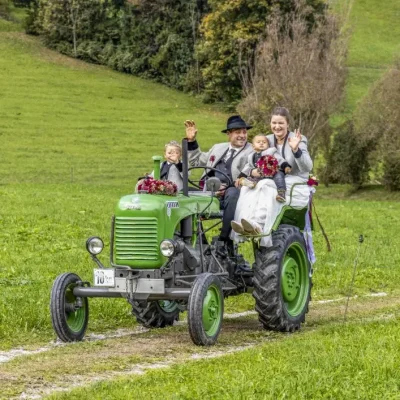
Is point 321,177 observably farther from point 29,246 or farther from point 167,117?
point 29,246

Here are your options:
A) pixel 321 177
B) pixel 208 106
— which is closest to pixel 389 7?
pixel 208 106

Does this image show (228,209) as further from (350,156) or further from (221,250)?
(350,156)

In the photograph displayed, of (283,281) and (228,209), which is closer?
(283,281)

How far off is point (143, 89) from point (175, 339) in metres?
64.9

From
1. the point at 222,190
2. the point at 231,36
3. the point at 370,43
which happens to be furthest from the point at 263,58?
the point at 222,190

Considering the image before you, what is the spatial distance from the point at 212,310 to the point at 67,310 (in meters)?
1.61

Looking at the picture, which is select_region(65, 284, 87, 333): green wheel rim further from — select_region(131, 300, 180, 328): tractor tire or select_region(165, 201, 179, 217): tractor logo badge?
select_region(165, 201, 179, 217): tractor logo badge

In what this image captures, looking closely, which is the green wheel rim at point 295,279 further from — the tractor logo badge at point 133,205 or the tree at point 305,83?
the tree at point 305,83

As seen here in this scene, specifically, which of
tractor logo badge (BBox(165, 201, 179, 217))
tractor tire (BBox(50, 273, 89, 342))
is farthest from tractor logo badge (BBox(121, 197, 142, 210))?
tractor tire (BBox(50, 273, 89, 342))

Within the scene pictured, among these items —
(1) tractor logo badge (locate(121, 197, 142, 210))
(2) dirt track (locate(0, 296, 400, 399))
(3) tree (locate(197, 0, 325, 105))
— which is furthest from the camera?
(3) tree (locate(197, 0, 325, 105))

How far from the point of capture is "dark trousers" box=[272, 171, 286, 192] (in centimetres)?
1210

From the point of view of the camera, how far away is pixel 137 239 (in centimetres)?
1099

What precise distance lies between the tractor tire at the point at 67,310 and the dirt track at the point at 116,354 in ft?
0.61

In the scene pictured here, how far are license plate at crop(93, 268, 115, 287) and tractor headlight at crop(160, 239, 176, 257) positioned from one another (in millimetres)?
607
